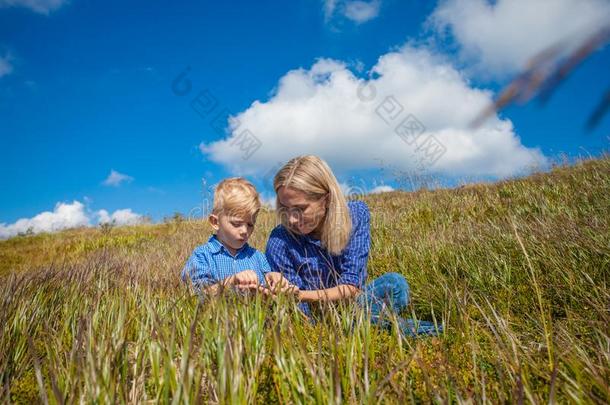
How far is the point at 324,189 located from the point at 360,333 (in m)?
1.58

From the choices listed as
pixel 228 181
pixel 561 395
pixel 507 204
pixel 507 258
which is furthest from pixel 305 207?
pixel 507 204

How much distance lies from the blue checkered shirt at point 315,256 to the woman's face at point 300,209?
0.17 metres

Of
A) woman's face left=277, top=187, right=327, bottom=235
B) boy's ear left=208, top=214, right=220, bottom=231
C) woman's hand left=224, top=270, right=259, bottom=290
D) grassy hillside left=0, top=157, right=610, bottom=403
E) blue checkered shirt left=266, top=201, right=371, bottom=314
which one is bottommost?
grassy hillside left=0, top=157, right=610, bottom=403

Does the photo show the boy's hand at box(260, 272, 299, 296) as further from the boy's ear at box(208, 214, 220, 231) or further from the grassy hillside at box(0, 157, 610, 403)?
the boy's ear at box(208, 214, 220, 231)

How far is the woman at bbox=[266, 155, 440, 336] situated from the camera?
3.51m

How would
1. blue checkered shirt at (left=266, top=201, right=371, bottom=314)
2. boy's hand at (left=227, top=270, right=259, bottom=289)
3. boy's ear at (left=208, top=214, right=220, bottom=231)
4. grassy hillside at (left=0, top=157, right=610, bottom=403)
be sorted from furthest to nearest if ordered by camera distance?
boy's ear at (left=208, top=214, right=220, bottom=231) < blue checkered shirt at (left=266, top=201, right=371, bottom=314) < boy's hand at (left=227, top=270, right=259, bottom=289) < grassy hillside at (left=0, top=157, right=610, bottom=403)

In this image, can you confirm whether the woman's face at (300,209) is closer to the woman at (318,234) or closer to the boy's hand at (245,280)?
the woman at (318,234)

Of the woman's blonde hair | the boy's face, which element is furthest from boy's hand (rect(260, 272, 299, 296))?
the boy's face

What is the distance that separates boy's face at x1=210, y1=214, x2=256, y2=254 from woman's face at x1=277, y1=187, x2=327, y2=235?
1.44ft

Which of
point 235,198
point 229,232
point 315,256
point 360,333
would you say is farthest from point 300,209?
point 360,333

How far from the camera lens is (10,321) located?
258cm

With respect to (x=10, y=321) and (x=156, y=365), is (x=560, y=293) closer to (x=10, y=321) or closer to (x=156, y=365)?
(x=156, y=365)

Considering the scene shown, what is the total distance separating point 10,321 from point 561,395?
9.66ft

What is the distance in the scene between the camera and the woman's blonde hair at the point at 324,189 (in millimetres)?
3529
